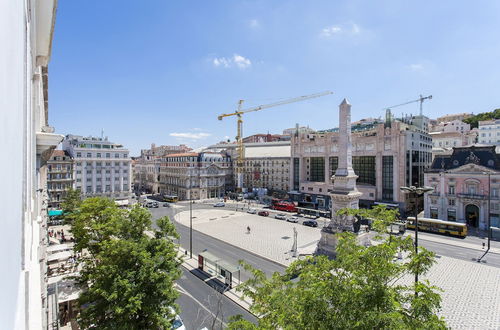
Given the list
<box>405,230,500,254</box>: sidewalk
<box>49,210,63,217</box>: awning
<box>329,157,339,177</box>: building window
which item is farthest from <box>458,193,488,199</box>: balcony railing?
<box>49,210,63,217</box>: awning

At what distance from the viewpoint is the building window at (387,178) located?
5125 cm

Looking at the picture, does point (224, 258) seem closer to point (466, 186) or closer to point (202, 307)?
point (202, 307)

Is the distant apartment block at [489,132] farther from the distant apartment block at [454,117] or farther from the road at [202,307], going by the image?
the road at [202,307]

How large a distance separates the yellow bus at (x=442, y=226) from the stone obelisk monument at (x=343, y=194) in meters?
19.0

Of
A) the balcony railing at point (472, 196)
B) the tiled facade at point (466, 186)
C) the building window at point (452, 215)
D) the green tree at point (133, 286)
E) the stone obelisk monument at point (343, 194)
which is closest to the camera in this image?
the green tree at point (133, 286)

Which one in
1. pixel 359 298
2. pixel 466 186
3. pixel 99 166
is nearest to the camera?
pixel 359 298

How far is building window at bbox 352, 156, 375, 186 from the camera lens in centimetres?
5457

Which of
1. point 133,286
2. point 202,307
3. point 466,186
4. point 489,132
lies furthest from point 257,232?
point 489,132

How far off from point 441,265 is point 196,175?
60539 millimetres

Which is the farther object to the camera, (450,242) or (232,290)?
(450,242)

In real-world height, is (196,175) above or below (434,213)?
above

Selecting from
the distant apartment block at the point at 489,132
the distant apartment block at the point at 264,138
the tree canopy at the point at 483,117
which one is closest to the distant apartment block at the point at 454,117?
the tree canopy at the point at 483,117

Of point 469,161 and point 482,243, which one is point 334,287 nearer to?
point 482,243

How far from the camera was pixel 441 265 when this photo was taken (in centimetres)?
2897
